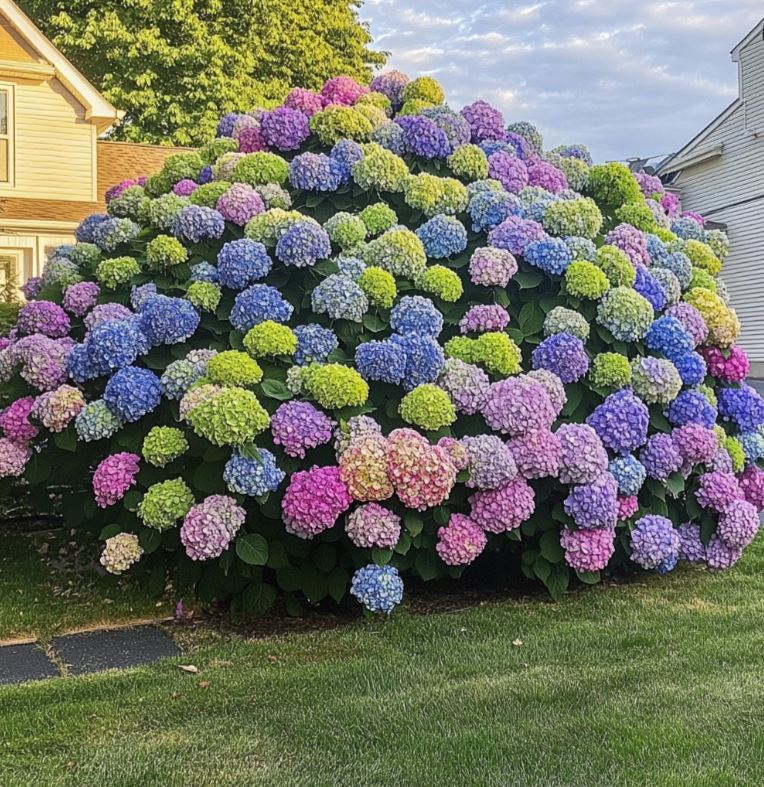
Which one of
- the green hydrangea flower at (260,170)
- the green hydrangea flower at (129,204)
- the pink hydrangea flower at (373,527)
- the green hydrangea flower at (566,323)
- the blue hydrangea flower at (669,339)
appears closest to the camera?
the pink hydrangea flower at (373,527)

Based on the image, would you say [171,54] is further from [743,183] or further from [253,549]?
[253,549]

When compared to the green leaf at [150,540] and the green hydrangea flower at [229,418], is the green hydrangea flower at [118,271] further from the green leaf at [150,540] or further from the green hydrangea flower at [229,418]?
the green leaf at [150,540]

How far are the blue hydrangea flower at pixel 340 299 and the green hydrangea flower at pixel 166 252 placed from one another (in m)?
0.87

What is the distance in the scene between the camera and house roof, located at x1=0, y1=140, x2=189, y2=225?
1600cm

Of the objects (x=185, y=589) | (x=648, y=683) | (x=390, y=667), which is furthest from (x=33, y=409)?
(x=648, y=683)

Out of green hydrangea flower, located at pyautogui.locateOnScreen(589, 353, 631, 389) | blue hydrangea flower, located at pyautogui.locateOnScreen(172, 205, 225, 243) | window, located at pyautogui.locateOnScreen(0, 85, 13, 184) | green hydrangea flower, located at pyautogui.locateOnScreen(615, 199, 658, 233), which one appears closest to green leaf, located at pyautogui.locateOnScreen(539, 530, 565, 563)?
green hydrangea flower, located at pyautogui.locateOnScreen(589, 353, 631, 389)

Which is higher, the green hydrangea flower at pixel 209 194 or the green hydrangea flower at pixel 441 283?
the green hydrangea flower at pixel 209 194

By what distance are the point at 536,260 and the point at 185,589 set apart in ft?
8.46

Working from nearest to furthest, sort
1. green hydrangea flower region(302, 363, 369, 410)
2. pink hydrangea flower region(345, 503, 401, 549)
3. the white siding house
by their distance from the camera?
pink hydrangea flower region(345, 503, 401, 549), green hydrangea flower region(302, 363, 369, 410), the white siding house

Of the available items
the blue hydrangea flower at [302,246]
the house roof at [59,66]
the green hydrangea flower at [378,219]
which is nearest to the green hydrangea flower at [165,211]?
the blue hydrangea flower at [302,246]

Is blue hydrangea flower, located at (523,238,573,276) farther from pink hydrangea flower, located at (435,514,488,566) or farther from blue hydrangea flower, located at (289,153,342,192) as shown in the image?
pink hydrangea flower, located at (435,514,488,566)

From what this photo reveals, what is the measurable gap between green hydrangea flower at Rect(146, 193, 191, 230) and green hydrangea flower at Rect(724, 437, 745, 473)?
11.3ft

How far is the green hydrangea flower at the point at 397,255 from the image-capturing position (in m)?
4.79

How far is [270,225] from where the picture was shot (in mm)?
4797
